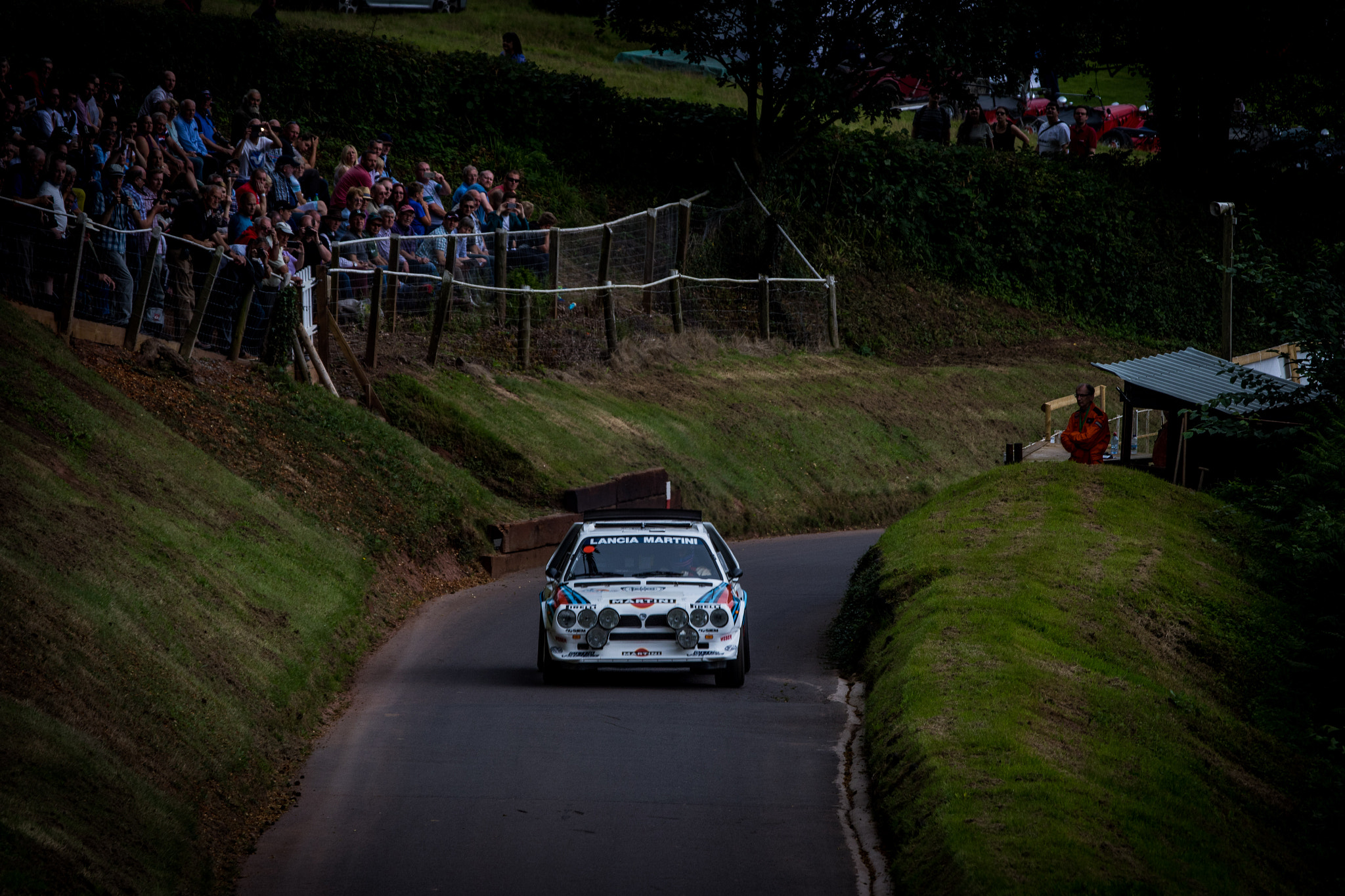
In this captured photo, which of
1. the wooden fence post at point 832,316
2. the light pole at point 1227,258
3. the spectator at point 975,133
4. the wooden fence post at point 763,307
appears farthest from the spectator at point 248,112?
the spectator at point 975,133

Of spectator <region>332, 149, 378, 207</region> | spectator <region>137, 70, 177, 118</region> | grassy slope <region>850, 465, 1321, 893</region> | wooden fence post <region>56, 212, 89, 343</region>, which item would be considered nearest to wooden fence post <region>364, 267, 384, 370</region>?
spectator <region>332, 149, 378, 207</region>

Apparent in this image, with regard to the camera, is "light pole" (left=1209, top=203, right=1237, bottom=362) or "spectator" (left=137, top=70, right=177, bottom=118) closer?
"spectator" (left=137, top=70, right=177, bottom=118)

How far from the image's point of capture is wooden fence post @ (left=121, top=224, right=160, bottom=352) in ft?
63.3

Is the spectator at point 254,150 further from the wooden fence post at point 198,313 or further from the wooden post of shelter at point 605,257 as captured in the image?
the wooden post of shelter at point 605,257

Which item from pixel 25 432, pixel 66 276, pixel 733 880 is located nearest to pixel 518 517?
pixel 66 276

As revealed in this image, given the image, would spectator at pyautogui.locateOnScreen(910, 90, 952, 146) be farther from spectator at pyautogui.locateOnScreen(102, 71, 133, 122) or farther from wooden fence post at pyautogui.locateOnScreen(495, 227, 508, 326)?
spectator at pyautogui.locateOnScreen(102, 71, 133, 122)

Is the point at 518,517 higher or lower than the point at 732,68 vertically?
lower

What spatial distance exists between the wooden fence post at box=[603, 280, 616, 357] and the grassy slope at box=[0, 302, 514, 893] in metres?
9.15

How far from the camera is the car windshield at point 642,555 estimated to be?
51.8ft

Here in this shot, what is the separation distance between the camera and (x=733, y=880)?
952cm

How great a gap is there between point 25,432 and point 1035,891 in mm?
10551

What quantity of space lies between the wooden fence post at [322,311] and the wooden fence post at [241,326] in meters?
1.33

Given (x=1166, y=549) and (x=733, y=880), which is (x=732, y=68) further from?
(x=733, y=880)

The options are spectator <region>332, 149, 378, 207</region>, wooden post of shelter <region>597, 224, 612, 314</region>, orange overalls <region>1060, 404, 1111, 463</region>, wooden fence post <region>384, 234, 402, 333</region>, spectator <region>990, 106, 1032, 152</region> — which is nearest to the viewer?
orange overalls <region>1060, 404, 1111, 463</region>
